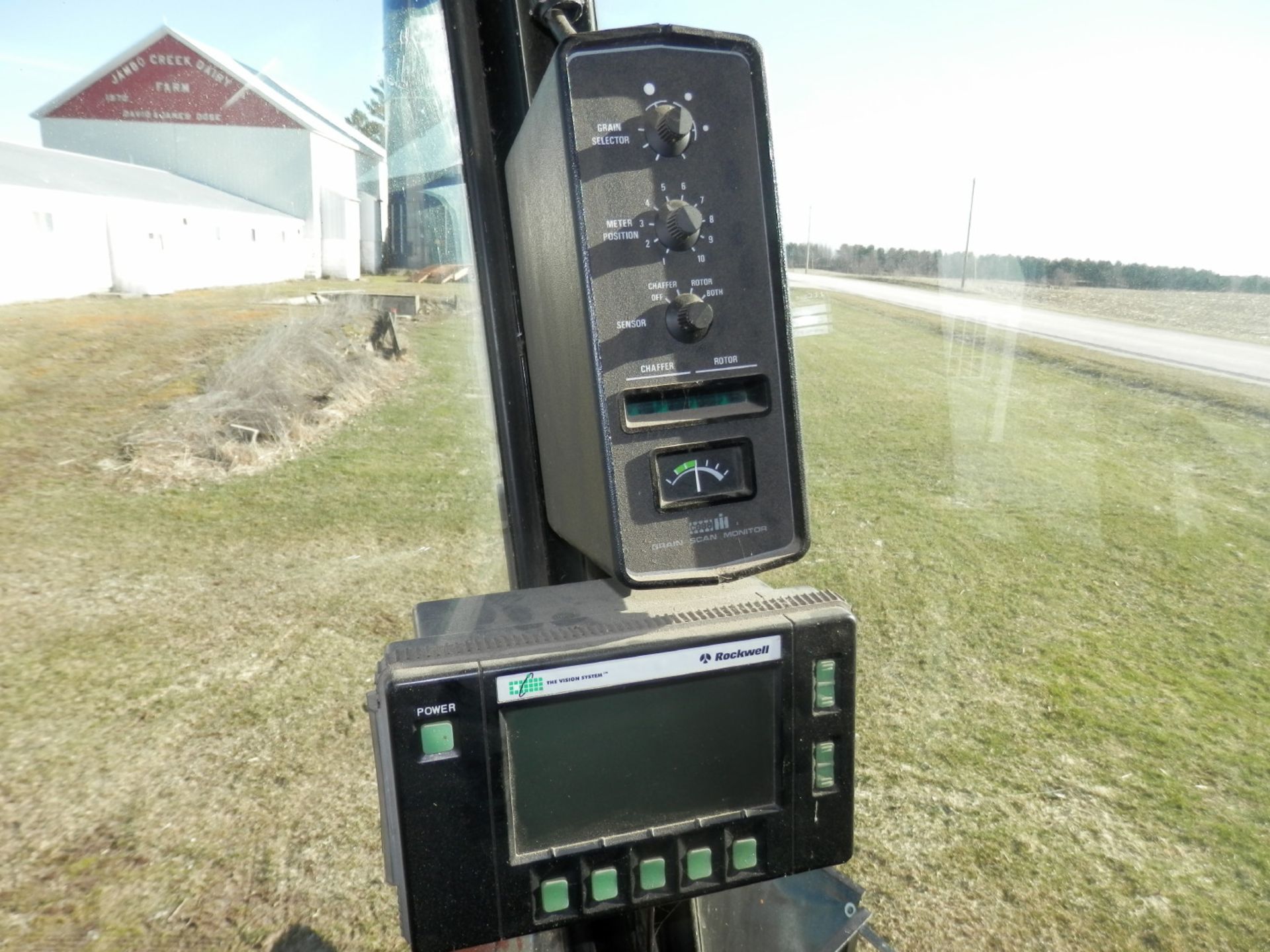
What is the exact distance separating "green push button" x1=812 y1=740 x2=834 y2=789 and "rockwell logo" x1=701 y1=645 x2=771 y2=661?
122mm

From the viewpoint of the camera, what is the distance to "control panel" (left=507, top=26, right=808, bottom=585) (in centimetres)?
74

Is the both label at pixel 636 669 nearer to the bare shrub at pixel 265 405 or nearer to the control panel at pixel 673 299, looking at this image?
the control panel at pixel 673 299

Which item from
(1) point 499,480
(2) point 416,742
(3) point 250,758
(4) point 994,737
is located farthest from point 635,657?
(4) point 994,737

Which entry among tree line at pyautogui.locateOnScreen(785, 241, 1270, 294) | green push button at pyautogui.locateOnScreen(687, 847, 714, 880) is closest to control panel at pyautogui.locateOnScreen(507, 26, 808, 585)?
green push button at pyautogui.locateOnScreen(687, 847, 714, 880)

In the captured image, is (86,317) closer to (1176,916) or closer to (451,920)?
(451,920)

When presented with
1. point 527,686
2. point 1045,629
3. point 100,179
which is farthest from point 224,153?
point 1045,629

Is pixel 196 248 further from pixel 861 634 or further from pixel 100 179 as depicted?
pixel 861 634

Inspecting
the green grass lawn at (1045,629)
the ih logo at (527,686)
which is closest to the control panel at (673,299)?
the ih logo at (527,686)

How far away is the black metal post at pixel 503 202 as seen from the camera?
43.2 inches

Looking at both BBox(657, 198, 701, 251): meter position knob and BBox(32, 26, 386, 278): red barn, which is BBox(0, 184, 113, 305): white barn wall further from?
BBox(657, 198, 701, 251): meter position knob

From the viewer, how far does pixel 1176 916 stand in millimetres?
1208

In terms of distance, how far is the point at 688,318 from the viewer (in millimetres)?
758

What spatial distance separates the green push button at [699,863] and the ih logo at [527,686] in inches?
9.3

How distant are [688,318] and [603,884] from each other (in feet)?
1.72
